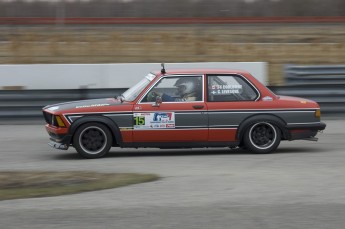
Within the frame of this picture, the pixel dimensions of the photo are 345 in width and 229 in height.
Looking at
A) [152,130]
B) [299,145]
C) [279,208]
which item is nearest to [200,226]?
[279,208]

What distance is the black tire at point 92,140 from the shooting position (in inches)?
415

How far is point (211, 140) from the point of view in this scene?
10.7 m

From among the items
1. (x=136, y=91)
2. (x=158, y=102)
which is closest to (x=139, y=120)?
(x=158, y=102)

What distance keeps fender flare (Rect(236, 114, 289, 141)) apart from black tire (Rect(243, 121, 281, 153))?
50 millimetres

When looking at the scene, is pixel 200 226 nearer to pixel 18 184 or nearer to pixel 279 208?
pixel 279 208

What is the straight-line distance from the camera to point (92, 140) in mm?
10594

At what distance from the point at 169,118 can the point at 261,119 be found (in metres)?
1.50

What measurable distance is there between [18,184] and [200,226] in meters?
2.80

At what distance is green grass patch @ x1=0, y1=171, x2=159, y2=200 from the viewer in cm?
759

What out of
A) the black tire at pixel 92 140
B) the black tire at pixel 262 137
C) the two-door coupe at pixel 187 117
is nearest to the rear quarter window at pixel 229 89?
the two-door coupe at pixel 187 117

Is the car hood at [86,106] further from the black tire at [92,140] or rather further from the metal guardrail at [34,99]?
the metal guardrail at [34,99]

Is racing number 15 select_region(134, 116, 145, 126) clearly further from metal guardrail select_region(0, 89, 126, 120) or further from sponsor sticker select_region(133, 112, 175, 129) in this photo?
metal guardrail select_region(0, 89, 126, 120)

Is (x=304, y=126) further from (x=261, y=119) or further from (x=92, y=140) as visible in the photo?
(x=92, y=140)

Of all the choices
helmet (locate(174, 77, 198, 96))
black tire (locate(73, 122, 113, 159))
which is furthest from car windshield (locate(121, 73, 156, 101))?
black tire (locate(73, 122, 113, 159))
